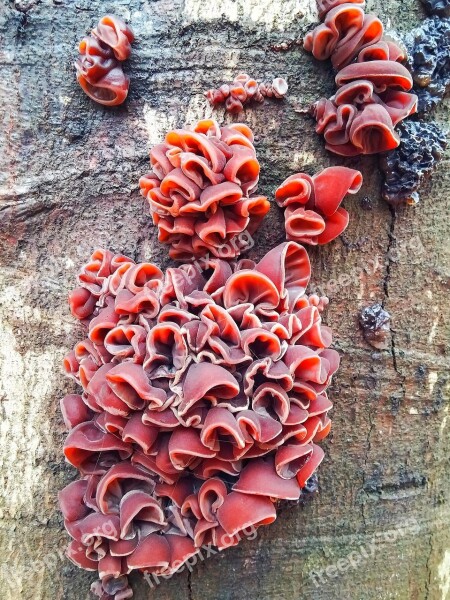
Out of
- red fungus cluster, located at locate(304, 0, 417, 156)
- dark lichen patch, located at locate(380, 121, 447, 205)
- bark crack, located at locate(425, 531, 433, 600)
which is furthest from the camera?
bark crack, located at locate(425, 531, 433, 600)

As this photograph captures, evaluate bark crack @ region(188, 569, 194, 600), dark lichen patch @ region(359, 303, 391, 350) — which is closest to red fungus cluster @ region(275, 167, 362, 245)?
dark lichen patch @ region(359, 303, 391, 350)

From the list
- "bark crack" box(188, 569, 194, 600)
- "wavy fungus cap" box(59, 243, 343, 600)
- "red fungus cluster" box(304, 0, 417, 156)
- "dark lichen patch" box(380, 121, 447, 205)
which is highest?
"red fungus cluster" box(304, 0, 417, 156)

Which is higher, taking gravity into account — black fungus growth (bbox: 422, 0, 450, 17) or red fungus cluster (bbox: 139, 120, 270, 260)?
black fungus growth (bbox: 422, 0, 450, 17)

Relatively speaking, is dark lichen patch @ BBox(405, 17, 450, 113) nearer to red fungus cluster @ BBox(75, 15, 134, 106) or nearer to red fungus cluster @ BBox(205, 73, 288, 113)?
red fungus cluster @ BBox(205, 73, 288, 113)

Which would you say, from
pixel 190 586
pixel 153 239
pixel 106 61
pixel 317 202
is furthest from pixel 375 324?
pixel 106 61

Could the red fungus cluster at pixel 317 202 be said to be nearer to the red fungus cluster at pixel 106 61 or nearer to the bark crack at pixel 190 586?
the red fungus cluster at pixel 106 61

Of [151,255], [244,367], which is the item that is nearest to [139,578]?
[244,367]
